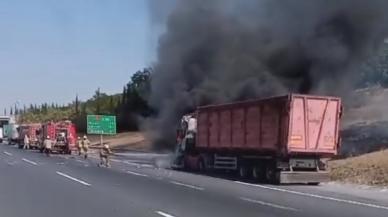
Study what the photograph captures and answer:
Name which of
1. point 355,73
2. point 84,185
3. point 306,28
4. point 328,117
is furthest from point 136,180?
point 355,73

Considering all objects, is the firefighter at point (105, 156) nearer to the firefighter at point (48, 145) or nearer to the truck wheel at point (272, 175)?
the truck wheel at point (272, 175)

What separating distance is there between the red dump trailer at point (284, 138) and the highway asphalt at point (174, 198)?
1.14 m

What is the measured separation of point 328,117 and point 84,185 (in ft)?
30.2

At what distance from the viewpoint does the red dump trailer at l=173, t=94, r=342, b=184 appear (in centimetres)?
2677

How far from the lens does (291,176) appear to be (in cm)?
2655

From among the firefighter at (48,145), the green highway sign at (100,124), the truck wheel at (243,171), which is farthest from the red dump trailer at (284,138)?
the green highway sign at (100,124)

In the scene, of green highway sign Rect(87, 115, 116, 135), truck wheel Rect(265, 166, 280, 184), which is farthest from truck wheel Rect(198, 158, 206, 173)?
green highway sign Rect(87, 115, 116, 135)

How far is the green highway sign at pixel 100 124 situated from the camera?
62169 mm

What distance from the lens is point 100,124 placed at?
208 ft

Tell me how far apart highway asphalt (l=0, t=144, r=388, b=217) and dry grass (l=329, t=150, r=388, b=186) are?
1422 millimetres

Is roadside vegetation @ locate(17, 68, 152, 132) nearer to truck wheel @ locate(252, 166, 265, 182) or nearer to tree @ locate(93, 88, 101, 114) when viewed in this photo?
tree @ locate(93, 88, 101, 114)

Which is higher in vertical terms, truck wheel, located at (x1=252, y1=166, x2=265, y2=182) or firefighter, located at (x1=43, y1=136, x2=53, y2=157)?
firefighter, located at (x1=43, y1=136, x2=53, y2=157)

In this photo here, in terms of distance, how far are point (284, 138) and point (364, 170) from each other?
12.6ft

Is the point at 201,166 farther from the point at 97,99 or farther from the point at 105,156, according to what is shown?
the point at 97,99
